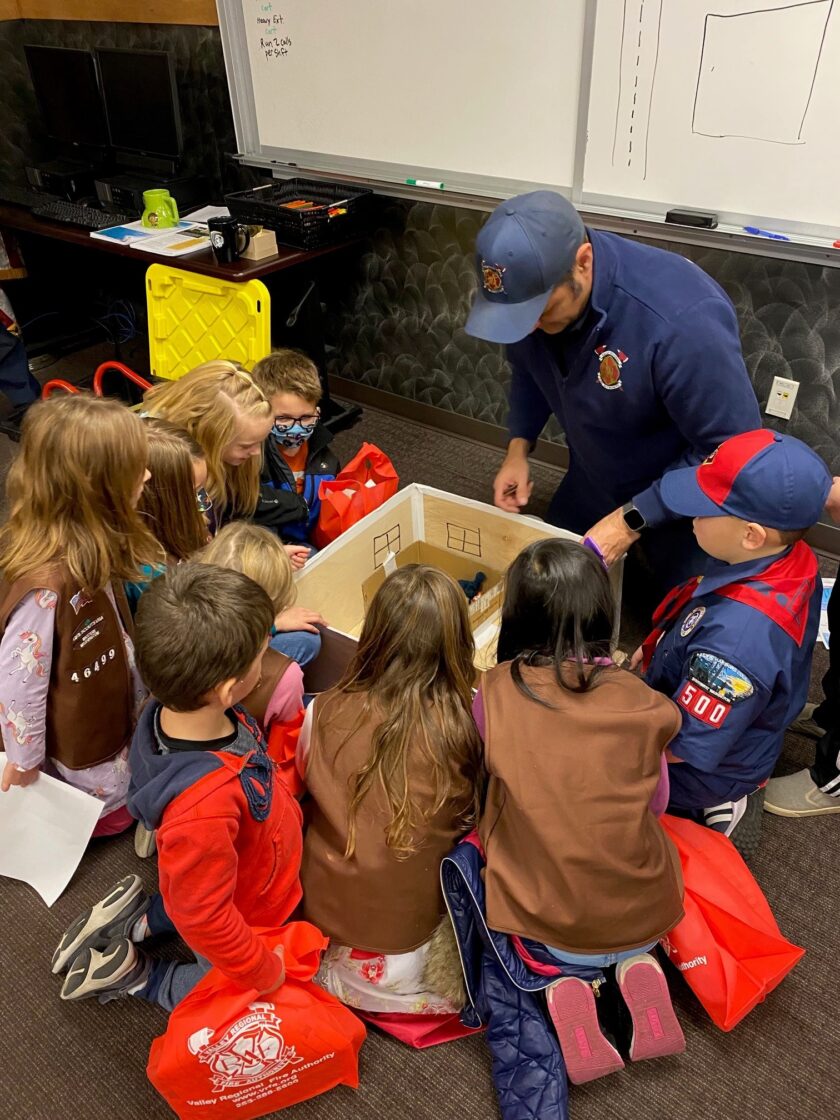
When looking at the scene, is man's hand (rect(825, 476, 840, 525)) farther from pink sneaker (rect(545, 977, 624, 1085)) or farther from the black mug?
the black mug

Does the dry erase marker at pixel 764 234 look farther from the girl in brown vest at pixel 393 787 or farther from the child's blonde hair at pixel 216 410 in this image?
the girl in brown vest at pixel 393 787

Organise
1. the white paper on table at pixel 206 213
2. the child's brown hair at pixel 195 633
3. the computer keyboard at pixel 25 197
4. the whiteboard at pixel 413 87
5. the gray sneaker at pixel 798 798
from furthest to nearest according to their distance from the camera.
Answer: the computer keyboard at pixel 25 197
the white paper on table at pixel 206 213
the whiteboard at pixel 413 87
the gray sneaker at pixel 798 798
the child's brown hair at pixel 195 633

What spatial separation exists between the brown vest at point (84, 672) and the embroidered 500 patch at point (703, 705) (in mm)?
1106

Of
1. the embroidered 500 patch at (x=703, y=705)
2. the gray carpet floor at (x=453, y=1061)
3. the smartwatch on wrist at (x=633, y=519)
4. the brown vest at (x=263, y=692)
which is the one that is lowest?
the gray carpet floor at (x=453, y=1061)

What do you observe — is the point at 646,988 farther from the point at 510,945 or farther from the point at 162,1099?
the point at 162,1099

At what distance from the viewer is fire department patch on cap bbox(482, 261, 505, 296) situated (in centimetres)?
157

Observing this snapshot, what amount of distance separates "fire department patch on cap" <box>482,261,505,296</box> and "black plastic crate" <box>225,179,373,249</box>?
1.42 metres

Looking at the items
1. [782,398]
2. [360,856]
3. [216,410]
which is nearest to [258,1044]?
[360,856]

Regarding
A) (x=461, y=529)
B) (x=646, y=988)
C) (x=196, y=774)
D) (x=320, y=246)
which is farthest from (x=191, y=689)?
(x=320, y=246)

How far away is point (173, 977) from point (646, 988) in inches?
34.4

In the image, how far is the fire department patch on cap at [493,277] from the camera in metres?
1.57

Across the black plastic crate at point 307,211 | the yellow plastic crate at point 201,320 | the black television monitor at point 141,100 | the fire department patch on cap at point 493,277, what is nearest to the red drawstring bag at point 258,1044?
the fire department patch on cap at point 493,277

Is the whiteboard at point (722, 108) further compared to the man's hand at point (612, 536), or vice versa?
the whiteboard at point (722, 108)

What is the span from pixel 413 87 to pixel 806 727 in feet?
7.56
